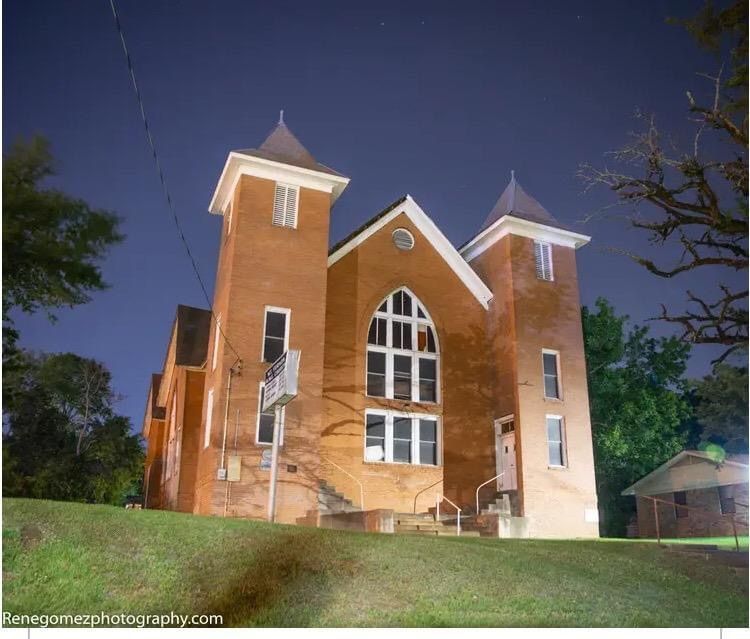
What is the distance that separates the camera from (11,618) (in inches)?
193

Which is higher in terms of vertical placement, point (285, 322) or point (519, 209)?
point (519, 209)

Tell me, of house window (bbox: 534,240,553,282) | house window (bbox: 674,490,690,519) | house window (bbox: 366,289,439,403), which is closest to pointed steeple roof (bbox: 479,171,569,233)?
house window (bbox: 534,240,553,282)

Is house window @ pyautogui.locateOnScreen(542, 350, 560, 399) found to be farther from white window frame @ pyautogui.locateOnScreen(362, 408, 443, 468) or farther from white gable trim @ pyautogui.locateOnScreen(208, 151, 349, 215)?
white gable trim @ pyautogui.locateOnScreen(208, 151, 349, 215)

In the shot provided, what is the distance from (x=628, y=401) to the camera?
14922mm

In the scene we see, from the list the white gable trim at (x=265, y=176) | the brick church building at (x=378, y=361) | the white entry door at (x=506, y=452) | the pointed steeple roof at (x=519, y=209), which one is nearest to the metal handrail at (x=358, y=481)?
the brick church building at (x=378, y=361)

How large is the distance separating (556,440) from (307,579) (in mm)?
6774

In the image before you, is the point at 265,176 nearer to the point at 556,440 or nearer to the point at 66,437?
the point at 66,437

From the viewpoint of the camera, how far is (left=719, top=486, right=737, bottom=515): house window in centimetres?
1247

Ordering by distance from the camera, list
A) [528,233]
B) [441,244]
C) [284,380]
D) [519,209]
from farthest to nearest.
→ [441,244]
[519,209]
[528,233]
[284,380]

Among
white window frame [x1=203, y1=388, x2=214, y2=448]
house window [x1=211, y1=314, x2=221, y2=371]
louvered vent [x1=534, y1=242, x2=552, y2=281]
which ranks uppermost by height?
louvered vent [x1=534, y1=242, x2=552, y2=281]

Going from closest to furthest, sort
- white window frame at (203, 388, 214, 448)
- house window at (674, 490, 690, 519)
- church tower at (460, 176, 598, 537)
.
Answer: white window frame at (203, 388, 214, 448), church tower at (460, 176, 598, 537), house window at (674, 490, 690, 519)

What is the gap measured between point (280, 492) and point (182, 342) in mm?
3534

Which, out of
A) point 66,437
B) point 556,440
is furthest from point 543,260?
point 66,437

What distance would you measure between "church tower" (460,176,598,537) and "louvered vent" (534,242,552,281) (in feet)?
0.05
